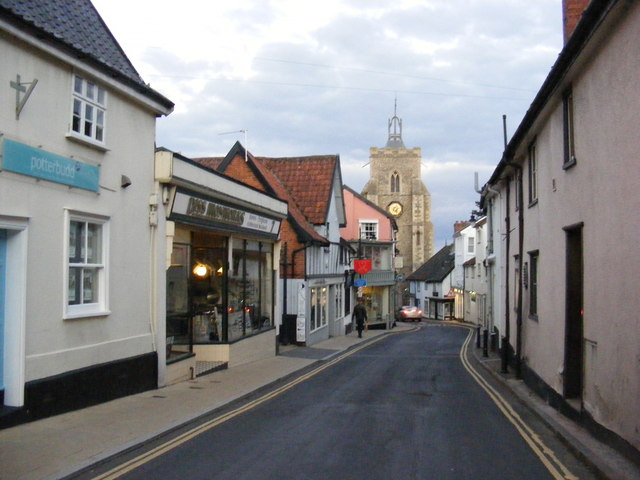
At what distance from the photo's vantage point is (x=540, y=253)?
1367 cm

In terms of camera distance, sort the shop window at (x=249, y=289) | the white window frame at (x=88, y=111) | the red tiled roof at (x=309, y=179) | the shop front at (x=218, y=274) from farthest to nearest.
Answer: the red tiled roof at (x=309, y=179), the shop window at (x=249, y=289), the shop front at (x=218, y=274), the white window frame at (x=88, y=111)

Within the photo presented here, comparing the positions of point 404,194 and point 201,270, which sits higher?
point 404,194

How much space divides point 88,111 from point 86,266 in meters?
2.47

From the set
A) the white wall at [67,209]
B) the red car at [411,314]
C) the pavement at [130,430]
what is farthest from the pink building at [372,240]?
the white wall at [67,209]

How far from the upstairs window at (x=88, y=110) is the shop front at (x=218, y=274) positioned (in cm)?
243

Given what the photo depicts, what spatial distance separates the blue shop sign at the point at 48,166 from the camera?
28.5 ft

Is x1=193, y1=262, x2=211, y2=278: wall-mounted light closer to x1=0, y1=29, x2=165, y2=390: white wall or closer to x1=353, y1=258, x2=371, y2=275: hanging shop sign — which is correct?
x1=0, y1=29, x2=165, y2=390: white wall

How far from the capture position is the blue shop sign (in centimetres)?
870

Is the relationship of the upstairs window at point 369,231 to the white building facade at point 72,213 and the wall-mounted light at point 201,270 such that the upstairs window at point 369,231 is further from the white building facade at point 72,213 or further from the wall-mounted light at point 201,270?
the white building facade at point 72,213

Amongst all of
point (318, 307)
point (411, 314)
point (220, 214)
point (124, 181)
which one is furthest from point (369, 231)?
point (124, 181)

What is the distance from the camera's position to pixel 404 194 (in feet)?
349

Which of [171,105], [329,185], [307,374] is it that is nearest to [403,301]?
[329,185]

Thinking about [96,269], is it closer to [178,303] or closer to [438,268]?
[178,303]

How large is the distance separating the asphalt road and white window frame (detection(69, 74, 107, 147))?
16.1 feet
